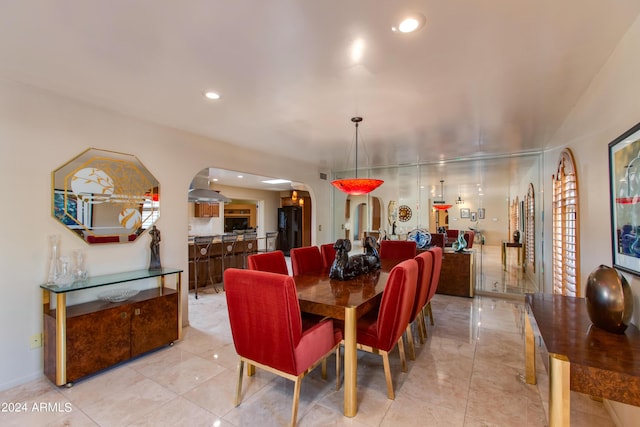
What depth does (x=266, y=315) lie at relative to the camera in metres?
1.85

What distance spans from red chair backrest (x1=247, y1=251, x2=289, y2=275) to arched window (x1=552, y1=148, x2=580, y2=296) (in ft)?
9.00

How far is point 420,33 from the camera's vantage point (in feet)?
5.67

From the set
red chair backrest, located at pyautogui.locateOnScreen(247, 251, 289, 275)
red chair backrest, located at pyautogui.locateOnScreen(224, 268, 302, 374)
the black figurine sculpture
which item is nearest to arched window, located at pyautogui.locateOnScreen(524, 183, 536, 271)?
red chair backrest, located at pyautogui.locateOnScreen(247, 251, 289, 275)

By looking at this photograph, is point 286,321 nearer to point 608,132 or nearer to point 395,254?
point 608,132

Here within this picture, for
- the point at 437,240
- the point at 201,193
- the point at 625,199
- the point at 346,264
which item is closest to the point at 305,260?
the point at 346,264

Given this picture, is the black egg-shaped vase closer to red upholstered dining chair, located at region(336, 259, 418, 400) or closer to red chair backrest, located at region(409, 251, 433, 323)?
red upholstered dining chair, located at region(336, 259, 418, 400)

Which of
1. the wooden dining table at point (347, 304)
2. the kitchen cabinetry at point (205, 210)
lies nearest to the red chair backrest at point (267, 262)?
the wooden dining table at point (347, 304)

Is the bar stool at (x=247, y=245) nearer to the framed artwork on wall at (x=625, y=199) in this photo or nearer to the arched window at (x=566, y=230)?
the arched window at (x=566, y=230)

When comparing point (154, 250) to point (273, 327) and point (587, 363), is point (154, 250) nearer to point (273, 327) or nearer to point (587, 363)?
point (273, 327)

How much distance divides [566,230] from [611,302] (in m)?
1.91

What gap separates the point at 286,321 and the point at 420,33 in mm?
1898

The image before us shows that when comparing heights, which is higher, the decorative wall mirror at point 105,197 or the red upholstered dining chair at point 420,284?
the decorative wall mirror at point 105,197

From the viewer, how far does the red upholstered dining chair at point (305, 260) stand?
3428mm

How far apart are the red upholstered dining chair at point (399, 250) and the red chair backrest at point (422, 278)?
1.35 m
